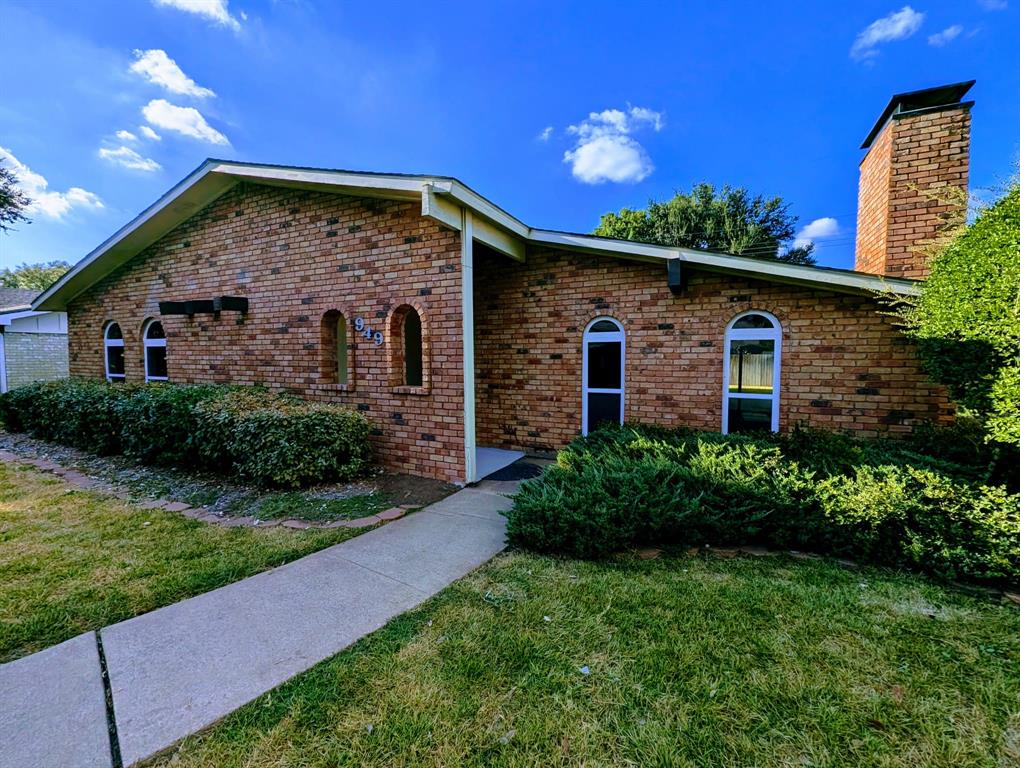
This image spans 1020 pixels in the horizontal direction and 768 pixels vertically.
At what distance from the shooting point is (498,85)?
36.0 feet

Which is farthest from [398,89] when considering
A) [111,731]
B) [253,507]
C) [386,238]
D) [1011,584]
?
[1011,584]

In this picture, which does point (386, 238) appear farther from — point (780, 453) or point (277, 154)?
point (780, 453)

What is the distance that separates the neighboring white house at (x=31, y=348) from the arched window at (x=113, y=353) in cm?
835

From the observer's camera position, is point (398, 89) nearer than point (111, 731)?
No

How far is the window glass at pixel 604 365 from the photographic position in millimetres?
6754

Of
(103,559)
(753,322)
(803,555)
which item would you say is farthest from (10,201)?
(803,555)

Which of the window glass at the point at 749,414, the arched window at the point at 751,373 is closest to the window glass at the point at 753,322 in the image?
the arched window at the point at 751,373

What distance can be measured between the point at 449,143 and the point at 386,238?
8.94m

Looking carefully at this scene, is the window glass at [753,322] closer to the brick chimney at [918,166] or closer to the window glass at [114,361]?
the brick chimney at [918,166]

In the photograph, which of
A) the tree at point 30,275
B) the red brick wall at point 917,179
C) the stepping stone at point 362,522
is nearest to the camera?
the stepping stone at point 362,522

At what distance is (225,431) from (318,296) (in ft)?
8.18

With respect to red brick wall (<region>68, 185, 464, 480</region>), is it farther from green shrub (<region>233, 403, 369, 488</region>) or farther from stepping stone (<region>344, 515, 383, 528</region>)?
stepping stone (<region>344, 515, 383, 528</region>)

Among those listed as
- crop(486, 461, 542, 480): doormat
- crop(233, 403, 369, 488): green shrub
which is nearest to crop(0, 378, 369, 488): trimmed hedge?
crop(233, 403, 369, 488): green shrub

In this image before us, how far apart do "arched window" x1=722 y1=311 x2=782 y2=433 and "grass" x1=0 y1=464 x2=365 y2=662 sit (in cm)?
539
